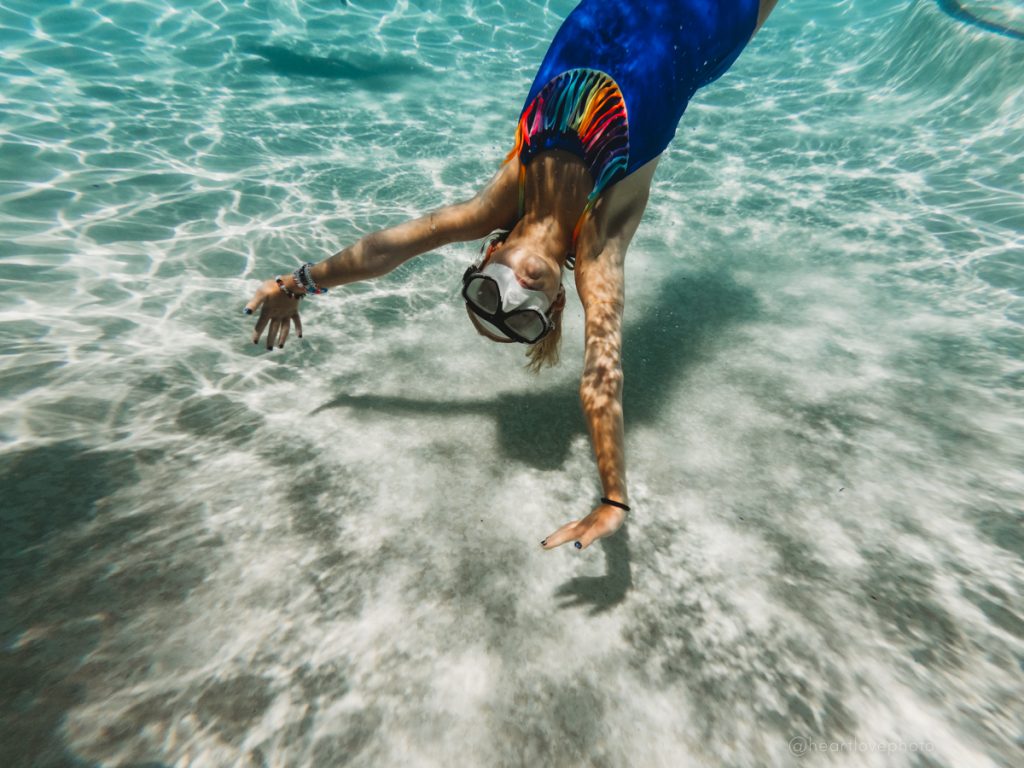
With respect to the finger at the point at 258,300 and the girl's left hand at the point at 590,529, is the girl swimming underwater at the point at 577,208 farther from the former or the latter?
the girl's left hand at the point at 590,529

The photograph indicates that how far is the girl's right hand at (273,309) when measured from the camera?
312cm

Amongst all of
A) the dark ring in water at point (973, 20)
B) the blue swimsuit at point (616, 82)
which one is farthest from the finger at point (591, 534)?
the dark ring in water at point (973, 20)

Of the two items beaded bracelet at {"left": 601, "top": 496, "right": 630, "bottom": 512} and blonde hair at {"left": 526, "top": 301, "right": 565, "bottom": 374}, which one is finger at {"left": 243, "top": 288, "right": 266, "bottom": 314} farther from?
beaded bracelet at {"left": 601, "top": 496, "right": 630, "bottom": 512}

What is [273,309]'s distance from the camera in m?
3.17

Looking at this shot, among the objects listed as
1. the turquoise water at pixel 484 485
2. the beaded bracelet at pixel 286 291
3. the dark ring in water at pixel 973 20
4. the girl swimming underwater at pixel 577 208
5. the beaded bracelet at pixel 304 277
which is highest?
the dark ring in water at pixel 973 20

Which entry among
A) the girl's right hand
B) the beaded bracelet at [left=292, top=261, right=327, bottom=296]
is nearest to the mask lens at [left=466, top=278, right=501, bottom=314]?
the beaded bracelet at [left=292, top=261, right=327, bottom=296]

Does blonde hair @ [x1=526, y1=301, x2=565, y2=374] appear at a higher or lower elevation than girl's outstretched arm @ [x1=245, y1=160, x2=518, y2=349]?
lower

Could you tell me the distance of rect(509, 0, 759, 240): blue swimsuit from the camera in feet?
9.32

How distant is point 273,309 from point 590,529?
8.54ft

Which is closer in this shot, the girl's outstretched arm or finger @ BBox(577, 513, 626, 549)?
finger @ BBox(577, 513, 626, 549)

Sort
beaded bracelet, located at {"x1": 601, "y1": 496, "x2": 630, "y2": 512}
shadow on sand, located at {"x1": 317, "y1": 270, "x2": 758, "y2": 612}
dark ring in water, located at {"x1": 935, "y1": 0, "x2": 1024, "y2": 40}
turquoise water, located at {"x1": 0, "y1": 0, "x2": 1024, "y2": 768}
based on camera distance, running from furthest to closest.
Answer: dark ring in water, located at {"x1": 935, "y1": 0, "x2": 1024, "y2": 40}, shadow on sand, located at {"x1": 317, "y1": 270, "x2": 758, "y2": 612}, beaded bracelet, located at {"x1": 601, "y1": 496, "x2": 630, "y2": 512}, turquoise water, located at {"x1": 0, "y1": 0, "x2": 1024, "y2": 768}

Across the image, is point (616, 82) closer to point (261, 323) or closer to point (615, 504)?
point (615, 504)

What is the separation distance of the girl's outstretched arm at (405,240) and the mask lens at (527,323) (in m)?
0.87

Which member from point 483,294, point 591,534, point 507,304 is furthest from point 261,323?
point 591,534
